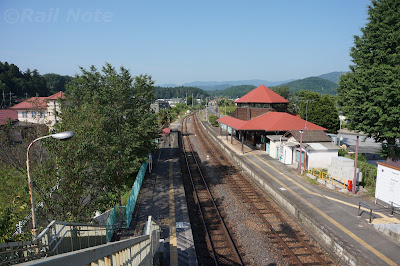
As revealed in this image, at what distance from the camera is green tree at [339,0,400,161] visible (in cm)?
2178

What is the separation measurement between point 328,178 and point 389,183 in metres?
5.87

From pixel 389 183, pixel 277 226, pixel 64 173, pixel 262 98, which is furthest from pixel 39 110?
pixel 262 98

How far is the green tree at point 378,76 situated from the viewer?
71.5 ft

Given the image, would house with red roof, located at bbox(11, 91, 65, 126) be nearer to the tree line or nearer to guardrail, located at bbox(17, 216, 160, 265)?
the tree line

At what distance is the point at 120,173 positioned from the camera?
15.3 m

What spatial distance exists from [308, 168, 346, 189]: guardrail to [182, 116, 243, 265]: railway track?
9.35 m

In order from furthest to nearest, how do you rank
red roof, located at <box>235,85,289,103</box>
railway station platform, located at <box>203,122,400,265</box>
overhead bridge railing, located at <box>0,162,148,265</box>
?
1. red roof, located at <box>235,85,289,103</box>
2. railway station platform, located at <box>203,122,400,265</box>
3. overhead bridge railing, located at <box>0,162,148,265</box>

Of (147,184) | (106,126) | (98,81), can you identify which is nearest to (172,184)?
(147,184)

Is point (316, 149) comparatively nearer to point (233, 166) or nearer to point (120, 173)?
point (233, 166)

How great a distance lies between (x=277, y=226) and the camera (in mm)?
15672

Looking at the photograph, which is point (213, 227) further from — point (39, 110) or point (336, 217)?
point (39, 110)

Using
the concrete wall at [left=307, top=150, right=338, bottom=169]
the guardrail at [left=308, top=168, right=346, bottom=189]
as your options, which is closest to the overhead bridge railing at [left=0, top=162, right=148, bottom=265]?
the guardrail at [left=308, top=168, right=346, bottom=189]

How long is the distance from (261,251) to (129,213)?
25.4ft

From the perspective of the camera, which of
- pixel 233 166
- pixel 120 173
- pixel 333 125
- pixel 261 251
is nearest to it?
pixel 261 251
